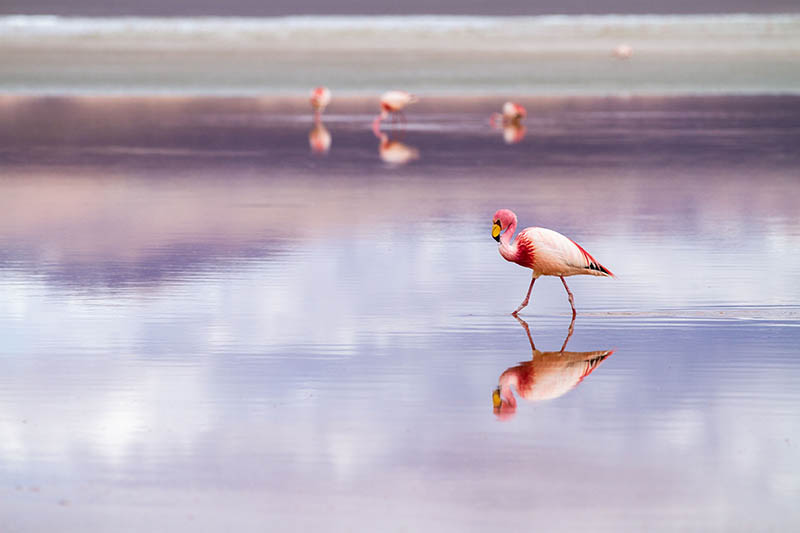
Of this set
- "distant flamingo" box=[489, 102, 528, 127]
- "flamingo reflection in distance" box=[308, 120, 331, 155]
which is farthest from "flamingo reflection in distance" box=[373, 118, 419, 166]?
"distant flamingo" box=[489, 102, 528, 127]

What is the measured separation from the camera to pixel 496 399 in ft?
20.6

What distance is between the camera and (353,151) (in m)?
20.0

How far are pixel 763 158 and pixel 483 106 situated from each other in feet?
45.7

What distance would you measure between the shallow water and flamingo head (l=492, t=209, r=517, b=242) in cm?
44

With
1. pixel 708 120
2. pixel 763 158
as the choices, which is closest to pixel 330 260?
pixel 763 158

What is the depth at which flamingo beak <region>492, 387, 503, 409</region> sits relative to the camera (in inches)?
243

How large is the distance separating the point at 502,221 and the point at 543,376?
6.88ft

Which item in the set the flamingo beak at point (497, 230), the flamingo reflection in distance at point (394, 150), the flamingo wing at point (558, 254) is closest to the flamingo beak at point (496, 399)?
the flamingo wing at point (558, 254)

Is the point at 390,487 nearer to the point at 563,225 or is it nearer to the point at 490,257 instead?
the point at 490,257

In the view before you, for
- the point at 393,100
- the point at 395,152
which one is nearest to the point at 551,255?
the point at 395,152

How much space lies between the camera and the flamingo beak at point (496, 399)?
6.18m

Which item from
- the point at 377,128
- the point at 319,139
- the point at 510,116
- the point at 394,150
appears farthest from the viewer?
the point at 510,116

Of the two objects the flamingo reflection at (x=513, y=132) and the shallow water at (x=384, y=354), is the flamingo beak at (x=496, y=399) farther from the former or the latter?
the flamingo reflection at (x=513, y=132)

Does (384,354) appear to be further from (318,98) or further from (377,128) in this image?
(318,98)
